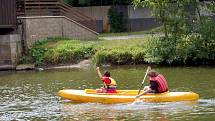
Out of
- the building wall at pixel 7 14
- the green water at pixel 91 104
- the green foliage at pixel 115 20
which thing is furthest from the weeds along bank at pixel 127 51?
the green foliage at pixel 115 20

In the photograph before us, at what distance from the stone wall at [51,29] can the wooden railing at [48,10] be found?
1.06 m

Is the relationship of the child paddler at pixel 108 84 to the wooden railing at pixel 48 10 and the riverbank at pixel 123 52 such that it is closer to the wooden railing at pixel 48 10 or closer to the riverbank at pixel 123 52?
the riverbank at pixel 123 52

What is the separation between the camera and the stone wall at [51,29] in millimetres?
41469

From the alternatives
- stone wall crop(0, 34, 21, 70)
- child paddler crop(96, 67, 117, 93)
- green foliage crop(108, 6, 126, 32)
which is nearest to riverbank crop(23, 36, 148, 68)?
stone wall crop(0, 34, 21, 70)

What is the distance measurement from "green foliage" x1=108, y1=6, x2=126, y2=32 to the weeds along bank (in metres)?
13.9

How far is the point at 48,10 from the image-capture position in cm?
4378

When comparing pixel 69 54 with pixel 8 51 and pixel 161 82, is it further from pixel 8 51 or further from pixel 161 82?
pixel 161 82

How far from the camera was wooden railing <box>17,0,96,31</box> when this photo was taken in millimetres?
42438

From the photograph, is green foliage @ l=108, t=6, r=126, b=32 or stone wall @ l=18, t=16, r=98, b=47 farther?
green foliage @ l=108, t=6, r=126, b=32

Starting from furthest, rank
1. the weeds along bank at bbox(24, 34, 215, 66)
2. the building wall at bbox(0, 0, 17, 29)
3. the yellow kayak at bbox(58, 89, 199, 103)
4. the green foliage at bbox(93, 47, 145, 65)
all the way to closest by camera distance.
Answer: the building wall at bbox(0, 0, 17, 29)
the green foliage at bbox(93, 47, 145, 65)
the weeds along bank at bbox(24, 34, 215, 66)
the yellow kayak at bbox(58, 89, 199, 103)

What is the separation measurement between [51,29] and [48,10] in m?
1.86


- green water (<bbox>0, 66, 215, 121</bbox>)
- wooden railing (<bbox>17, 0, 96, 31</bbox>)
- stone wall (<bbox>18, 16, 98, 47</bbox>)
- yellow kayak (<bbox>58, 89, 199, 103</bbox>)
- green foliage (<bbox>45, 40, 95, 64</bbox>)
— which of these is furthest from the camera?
wooden railing (<bbox>17, 0, 96, 31</bbox>)

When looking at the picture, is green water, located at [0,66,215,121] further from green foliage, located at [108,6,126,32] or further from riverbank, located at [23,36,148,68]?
green foliage, located at [108,6,126,32]

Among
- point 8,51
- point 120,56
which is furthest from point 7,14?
point 120,56
